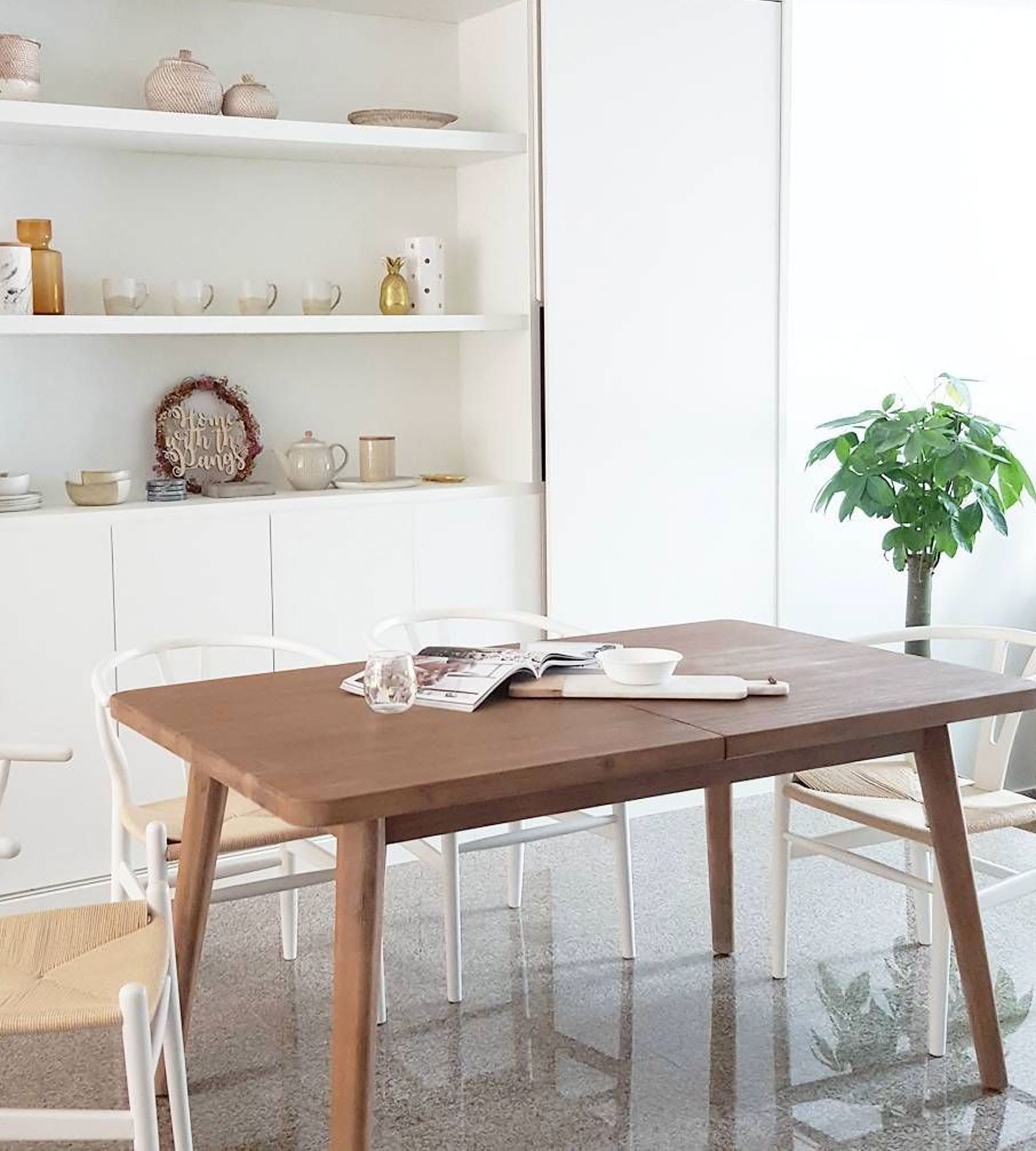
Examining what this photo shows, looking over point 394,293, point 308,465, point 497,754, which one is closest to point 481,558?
point 308,465

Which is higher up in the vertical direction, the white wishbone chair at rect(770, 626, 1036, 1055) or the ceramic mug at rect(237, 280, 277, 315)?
the ceramic mug at rect(237, 280, 277, 315)

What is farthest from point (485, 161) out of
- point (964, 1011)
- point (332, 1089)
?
point (332, 1089)

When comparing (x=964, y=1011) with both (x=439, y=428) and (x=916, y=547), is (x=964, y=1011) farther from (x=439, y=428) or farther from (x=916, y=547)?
(x=439, y=428)

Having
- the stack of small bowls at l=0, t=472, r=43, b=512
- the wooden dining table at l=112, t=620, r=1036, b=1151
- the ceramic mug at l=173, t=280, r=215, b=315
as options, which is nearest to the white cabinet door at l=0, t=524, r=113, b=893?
the stack of small bowls at l=0, t=472, r=43, b=512

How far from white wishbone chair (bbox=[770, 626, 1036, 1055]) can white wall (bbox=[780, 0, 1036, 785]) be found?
1.47 m

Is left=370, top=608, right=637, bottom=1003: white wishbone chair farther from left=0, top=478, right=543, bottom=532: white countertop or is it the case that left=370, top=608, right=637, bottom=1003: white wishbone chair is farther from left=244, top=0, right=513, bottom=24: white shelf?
left=244, top=0, right=513, bottom=24: white shelf

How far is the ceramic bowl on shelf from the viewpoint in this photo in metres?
3.93

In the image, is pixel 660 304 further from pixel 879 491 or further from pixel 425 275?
pixel 879 491

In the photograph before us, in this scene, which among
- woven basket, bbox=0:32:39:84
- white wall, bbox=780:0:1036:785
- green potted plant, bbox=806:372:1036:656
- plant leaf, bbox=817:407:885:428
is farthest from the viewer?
white wall, bbox=780:0:1036:785

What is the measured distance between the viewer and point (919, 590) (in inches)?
188

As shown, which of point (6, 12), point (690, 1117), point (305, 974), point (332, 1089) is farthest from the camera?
point (6, 12)

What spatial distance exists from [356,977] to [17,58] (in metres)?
2.45

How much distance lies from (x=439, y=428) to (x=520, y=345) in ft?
1.43

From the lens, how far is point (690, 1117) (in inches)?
113
